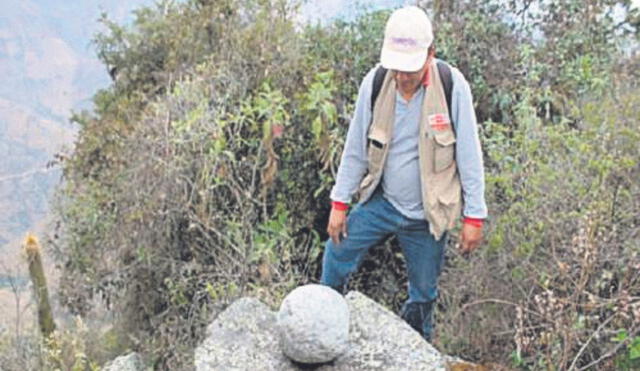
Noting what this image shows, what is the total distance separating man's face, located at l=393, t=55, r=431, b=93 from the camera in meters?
3.06

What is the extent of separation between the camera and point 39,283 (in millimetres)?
8039

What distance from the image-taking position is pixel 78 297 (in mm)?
6039

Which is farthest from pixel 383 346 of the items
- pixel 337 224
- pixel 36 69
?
pixel 36 69

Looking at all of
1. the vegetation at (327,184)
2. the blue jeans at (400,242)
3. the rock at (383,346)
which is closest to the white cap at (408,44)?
the blue jeans at (400,242)

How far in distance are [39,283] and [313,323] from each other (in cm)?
585

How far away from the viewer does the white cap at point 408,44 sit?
2.99m

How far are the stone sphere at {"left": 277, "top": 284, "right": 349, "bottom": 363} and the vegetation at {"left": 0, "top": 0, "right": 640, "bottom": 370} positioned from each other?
0.81 m

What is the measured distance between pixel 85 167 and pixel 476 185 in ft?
16.0

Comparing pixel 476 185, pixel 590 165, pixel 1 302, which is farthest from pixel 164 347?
pixel 1 302

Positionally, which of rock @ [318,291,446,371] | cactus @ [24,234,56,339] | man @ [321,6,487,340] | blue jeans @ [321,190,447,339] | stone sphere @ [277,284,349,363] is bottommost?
cactus @ [24,234,56,339]

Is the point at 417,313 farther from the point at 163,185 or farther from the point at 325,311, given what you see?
the point at 163,185

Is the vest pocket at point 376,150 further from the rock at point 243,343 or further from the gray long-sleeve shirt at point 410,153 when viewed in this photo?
the rock at point 243,343

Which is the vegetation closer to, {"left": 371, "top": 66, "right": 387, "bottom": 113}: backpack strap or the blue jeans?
the blue jeans

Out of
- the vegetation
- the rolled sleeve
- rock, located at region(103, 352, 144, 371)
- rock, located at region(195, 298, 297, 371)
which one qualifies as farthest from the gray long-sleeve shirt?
rock, located at region(103, 352, 144, 371)
